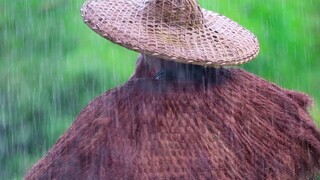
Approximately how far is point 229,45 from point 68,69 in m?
1.87

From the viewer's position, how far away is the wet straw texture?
166 centimetres

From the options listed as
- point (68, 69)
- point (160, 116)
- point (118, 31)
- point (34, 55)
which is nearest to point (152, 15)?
point (118, 31)

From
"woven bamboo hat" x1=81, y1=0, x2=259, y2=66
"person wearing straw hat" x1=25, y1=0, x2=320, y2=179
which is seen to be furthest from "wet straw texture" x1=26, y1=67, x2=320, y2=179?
"woven bamboo hat" x1=81, y1=0, x2=259, y2=66

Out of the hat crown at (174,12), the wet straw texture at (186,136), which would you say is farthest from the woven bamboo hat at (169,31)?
the wet straw texture at (186,136)

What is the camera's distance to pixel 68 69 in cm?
358

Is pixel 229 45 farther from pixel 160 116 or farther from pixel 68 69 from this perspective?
pixel 68 69

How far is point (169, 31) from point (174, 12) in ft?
0.22

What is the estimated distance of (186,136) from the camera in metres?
1.69

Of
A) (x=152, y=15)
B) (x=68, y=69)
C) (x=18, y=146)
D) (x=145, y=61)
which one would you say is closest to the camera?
(x=152, y=15)

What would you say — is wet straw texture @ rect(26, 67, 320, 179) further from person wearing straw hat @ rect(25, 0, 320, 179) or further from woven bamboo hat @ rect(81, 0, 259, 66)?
woven bamboo hat @ rect(81, 0, 259, 66)

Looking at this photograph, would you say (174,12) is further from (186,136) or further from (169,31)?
(186,136)

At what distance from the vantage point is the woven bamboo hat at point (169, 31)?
1681 millimetres

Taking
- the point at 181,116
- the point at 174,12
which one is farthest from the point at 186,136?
the point at 174,12

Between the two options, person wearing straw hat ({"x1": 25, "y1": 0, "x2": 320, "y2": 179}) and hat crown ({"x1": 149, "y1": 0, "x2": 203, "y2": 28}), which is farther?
hat crown ({"x1": 149, "y1": 0, "x2": 203, "y2": 28})
